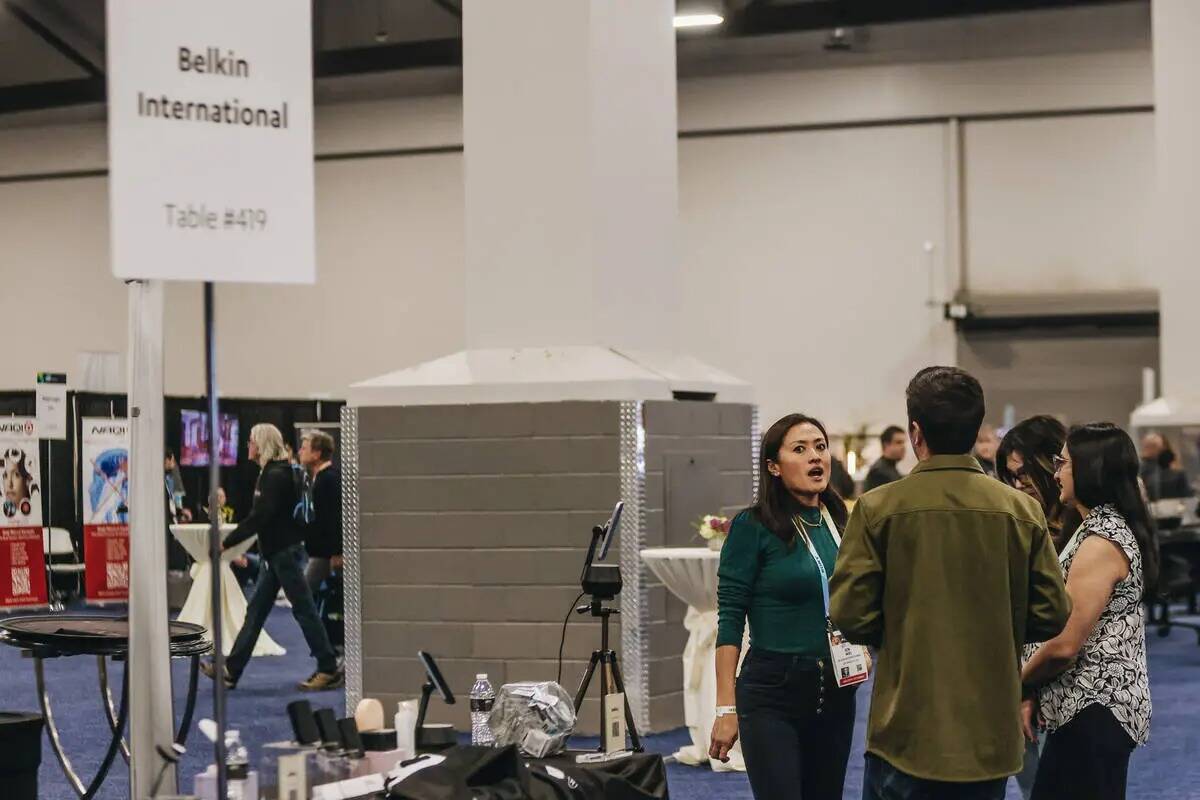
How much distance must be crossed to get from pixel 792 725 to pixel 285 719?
173 inches

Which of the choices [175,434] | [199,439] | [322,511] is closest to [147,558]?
[322,511]

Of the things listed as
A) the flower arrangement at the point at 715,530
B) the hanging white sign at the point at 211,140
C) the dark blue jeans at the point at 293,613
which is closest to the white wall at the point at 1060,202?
the dark blue jeans at the point at 293,613

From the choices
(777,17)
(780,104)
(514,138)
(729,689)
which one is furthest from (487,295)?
(780,104)

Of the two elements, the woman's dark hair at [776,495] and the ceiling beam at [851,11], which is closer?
the woman's dark hair at [776,495]

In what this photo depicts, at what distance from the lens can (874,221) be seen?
1541 centimetres

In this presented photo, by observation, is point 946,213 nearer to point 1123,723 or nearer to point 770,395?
point 770,395

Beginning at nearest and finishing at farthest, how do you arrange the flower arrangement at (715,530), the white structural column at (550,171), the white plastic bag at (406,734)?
the white plastic bag at (406,734), the flower arrangement at (715,530), the white structural column at (550,171)

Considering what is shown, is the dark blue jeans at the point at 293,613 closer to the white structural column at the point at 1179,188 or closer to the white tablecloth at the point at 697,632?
the white tablecloth at the point at 697,632

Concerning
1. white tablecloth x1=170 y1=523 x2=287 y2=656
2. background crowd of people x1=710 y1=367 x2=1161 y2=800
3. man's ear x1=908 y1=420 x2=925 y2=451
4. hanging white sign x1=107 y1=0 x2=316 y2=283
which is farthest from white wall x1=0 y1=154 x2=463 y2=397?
hanging white sign x1=107 y1=0 x2=316 y2=283

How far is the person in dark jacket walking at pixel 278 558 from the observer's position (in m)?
8.12

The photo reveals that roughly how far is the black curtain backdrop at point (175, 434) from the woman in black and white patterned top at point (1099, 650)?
9.65 m

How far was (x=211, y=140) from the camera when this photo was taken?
8.01ft

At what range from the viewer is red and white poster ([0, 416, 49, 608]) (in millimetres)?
10625

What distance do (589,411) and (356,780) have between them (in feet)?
10.9
